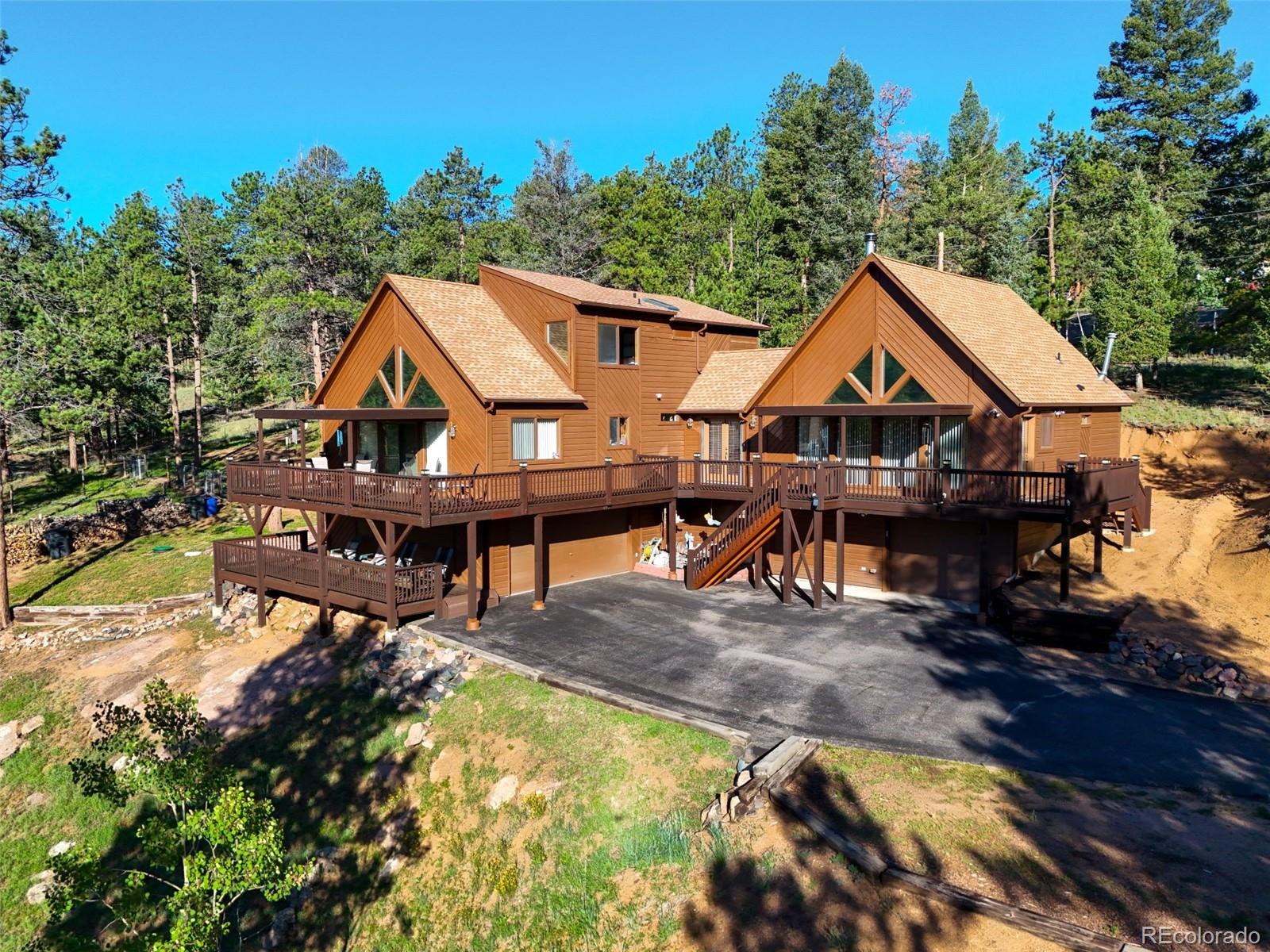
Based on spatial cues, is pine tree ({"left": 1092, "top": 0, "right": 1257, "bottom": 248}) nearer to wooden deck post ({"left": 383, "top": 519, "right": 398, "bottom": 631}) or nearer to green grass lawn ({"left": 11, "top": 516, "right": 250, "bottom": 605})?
wooden deck post ({"left": 383, "top": 519, "right": 398, "bottom": 631})

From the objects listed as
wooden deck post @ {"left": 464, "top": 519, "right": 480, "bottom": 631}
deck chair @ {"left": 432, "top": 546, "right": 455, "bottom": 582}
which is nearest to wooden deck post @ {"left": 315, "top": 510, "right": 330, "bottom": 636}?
deck chair @ {"left": 432, "top": 546, "right": 455, "bottom": 582}

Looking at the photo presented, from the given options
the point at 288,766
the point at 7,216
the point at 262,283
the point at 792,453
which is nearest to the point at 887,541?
the point at 792,453

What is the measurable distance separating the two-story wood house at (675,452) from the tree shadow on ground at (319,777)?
2.05 meters

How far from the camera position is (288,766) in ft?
48.7

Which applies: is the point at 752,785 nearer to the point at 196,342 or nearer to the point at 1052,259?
the point at 196,342

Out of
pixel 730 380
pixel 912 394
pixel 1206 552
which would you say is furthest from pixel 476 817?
pixel 1206 552

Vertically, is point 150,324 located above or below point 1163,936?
above

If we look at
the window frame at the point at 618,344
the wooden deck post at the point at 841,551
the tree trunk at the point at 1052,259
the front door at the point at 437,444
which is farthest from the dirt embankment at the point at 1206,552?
the front door at the point at 437,444

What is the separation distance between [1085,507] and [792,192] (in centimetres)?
2986

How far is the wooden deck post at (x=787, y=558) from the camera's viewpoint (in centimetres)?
1934

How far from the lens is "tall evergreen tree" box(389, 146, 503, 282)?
4628cm

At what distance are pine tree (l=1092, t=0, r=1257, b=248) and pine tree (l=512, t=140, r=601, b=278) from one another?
27.7 metres

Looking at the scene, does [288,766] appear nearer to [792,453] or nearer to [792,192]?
[792,453]

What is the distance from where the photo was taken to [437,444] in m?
21.5
